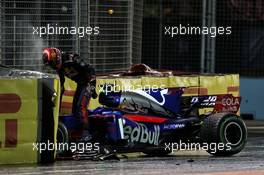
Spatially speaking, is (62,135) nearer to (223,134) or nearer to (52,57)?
(52,57)

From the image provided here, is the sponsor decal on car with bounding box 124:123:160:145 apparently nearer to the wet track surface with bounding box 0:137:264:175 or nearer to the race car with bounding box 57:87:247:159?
the race car with bounding box 57:87:247:159

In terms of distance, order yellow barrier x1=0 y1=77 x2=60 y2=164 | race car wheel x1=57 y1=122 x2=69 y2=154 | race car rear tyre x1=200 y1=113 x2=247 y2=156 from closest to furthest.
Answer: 1. yellow barrier x1=0 y1=77 x2=60 y2=164
2. race car wheel x1=57 y1=122 x2=69 y2=154
3. race car rear tyre x1=200 y1=113 x2=247 y2=156

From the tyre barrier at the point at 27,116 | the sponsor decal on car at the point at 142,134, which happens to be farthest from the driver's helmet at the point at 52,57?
the sponsor decal on car at the point at 142,134

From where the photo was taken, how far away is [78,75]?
443 inches

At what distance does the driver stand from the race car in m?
0.14

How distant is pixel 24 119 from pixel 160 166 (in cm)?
192

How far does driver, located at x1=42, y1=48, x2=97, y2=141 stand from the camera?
1102cm

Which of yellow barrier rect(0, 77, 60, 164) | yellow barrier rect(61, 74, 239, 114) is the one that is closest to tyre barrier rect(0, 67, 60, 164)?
yellow barrier rect(0, 77, 60, 164)

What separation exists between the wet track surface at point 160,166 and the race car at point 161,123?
0.21 meters

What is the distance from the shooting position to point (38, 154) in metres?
10.5

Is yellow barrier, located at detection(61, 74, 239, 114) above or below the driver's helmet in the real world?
below

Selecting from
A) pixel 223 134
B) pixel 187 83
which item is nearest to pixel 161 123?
pixel 223 134

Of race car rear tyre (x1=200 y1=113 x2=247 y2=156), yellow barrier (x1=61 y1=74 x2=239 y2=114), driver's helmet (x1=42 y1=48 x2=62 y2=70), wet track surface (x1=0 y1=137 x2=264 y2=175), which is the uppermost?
driver's helmet (x1=42 y1=48 x2=62 y2=70)

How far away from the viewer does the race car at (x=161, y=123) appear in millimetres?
Result: 11078
